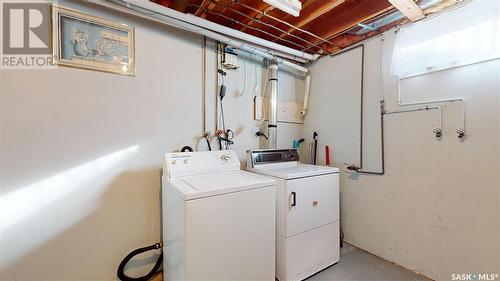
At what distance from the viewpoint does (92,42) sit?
62.1 inches

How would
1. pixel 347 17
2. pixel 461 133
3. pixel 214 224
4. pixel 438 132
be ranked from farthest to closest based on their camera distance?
pixel 347 17, pixel 438 132, pixel 461 133, pixel 214 224

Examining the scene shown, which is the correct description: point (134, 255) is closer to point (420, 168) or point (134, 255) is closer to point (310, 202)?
point (310, 202)

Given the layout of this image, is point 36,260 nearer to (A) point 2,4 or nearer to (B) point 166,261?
(B) point 166,261

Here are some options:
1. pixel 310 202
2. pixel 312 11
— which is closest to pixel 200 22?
pixel 312 11

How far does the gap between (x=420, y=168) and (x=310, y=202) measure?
1.00 metres

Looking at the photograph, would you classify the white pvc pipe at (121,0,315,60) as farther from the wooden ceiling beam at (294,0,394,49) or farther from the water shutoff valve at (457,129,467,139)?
the water shutoff valve at (457,129,467,139)

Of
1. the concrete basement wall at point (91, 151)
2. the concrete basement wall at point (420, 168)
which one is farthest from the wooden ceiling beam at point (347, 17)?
the concrete basement wall at point (91, 151)

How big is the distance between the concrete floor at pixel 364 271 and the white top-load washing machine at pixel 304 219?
7 centimetres

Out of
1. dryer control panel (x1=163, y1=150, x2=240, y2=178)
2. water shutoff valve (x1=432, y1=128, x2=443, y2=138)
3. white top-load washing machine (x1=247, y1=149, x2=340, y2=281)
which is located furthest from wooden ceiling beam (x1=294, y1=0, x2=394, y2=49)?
dryer control panel (x1=163, y1=150, x2=240, y2=178)

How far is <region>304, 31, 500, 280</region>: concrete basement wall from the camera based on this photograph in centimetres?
149

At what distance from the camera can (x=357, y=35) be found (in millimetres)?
2242

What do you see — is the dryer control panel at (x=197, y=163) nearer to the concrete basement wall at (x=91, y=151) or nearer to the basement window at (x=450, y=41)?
the concrete basement wall at (x=91, y=151)

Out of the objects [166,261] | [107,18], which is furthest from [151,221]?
[107,18]

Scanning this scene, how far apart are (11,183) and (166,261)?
1151 mm
